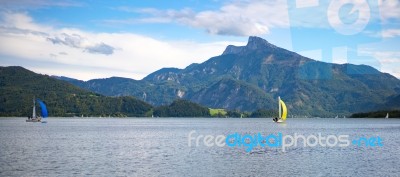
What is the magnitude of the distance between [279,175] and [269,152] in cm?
2652

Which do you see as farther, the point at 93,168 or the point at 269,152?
the point at 269,152

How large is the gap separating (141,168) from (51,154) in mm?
24834

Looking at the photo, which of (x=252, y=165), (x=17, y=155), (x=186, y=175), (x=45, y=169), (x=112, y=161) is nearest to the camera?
(x=186, y=175)

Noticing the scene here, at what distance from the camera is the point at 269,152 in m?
83.4

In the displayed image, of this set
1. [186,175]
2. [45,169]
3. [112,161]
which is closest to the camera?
[186,175]

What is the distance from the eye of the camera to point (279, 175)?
57000mm

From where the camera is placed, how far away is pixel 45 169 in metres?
60.6

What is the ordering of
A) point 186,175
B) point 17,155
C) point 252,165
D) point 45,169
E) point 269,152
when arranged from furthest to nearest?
1. point 269,152
2. point 17,155
3. point 252,165
4. point 45,169
5. point 186,175

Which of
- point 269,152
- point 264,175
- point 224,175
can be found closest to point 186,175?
point 224,175

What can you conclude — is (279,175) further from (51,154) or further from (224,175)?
(51,154)

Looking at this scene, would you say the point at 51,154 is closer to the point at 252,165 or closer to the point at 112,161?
the point at 112,161

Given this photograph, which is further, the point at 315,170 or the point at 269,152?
the point at 269,152

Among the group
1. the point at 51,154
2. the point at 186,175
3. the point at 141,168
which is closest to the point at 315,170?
the point at 186,175

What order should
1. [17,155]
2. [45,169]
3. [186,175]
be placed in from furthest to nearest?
[17,155] → [45,169] → [186,175]
